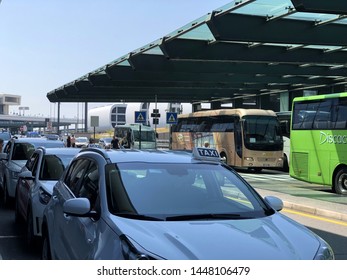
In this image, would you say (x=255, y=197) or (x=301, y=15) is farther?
(x=301, y=15)

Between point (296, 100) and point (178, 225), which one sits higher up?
point (296, 100)

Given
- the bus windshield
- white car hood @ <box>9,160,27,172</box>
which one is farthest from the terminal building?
white car hood @ <box>9,160,27,172</box>

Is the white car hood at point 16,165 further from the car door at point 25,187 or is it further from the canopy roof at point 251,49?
the canopy roof at point 251,49

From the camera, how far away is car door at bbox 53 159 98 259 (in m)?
3.90

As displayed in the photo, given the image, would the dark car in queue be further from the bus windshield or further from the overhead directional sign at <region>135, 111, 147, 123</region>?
the overhead directional sign at <region>135, 111, 147, 123</region>

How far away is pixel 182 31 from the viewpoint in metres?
18.8

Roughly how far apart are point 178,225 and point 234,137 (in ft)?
71.1

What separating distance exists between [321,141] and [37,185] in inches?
423

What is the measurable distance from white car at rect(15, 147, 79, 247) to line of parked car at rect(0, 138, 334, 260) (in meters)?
1.39

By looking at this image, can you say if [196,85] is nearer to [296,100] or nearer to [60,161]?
[296,100]

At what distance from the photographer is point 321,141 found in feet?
50.8

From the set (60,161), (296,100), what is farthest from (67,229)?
(296,100)
